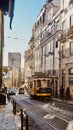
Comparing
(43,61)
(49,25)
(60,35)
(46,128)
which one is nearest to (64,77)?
(60,35)

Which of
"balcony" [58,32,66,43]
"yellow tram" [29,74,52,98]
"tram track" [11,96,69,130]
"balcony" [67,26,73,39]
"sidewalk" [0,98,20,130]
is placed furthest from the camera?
"balcony" [58,32,66,43]

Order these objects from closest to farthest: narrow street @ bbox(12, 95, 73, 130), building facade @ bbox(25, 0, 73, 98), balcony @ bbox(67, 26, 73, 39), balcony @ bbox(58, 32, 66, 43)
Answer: narrow street @ bbox(12, 95, 73, 130), balcony @ bbox(67, 26, 73, 39), building facade @ bbox(25, 0, 73, 98), balcony @ bbox(58, 32, 66, 43)

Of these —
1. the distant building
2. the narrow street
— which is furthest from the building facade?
the distant building

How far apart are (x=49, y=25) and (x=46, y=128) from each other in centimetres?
4992

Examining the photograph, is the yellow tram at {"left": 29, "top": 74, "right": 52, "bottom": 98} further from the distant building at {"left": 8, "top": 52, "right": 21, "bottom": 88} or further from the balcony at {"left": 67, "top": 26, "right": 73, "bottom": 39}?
the distant building at {"left": 8, "top": 52, "right": 21, "bottom": 88}

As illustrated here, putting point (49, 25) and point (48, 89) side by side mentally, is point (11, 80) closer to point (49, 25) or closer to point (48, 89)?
point (49, 25)

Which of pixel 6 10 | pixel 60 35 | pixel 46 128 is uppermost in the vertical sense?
pixel 60 35

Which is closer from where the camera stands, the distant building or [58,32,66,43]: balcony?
A: [58,32,66,43]: balcony

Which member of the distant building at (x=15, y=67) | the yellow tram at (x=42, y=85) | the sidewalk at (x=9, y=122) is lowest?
the sidewalk at (x=9, y=122)

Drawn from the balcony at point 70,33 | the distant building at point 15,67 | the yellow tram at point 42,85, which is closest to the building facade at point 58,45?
the balcony at point 70,33

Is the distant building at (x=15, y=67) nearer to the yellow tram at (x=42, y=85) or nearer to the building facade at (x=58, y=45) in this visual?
the building facade at (x=58, y=45)

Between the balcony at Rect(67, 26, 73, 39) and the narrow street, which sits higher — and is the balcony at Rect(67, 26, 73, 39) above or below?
above

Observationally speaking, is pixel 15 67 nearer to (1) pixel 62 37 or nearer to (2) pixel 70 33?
(1) pixel 62 37

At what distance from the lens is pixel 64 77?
50.9m
